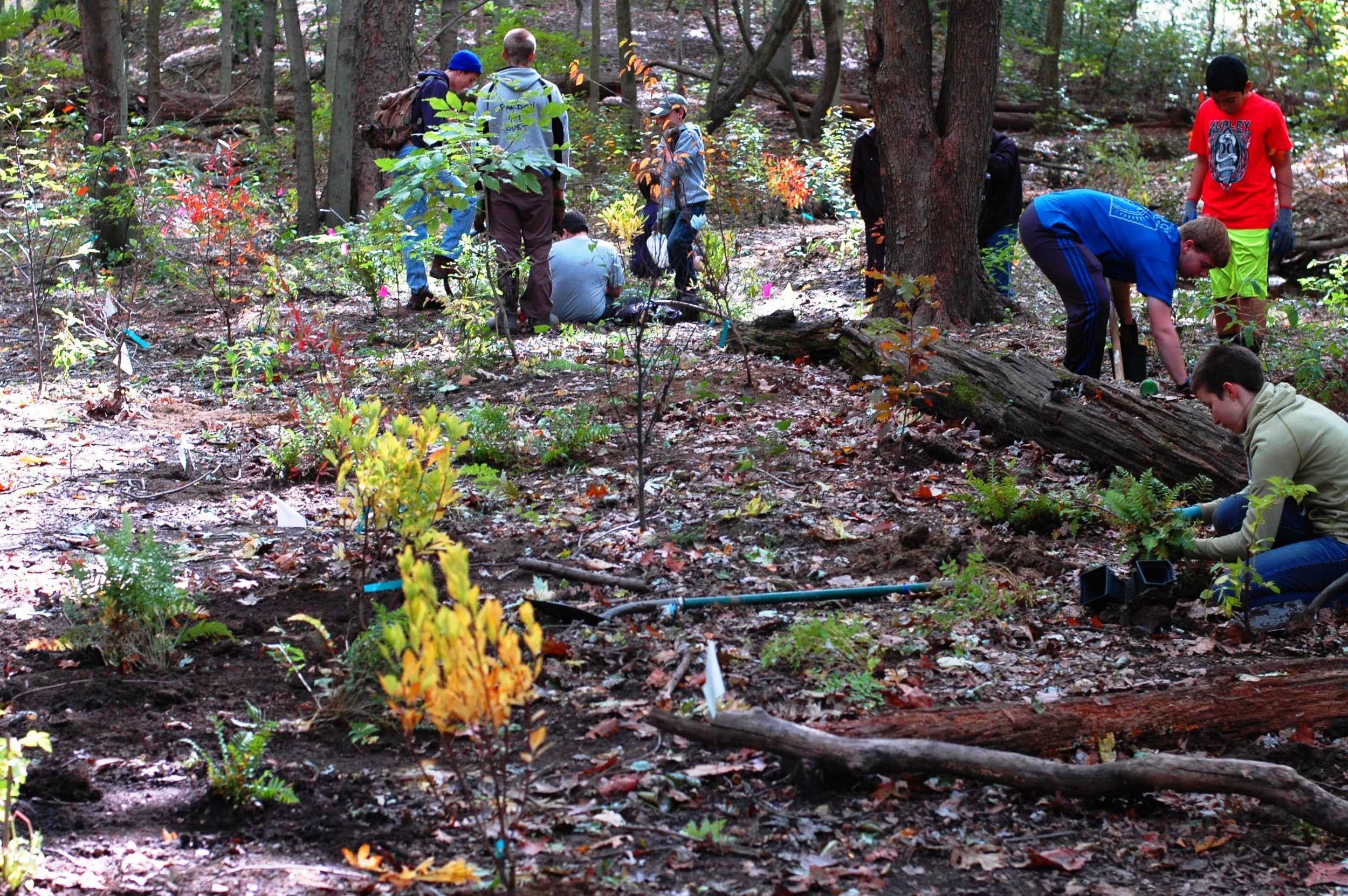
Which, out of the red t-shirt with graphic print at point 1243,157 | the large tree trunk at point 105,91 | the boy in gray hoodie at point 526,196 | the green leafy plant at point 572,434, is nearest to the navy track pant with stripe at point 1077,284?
the red t-shirt with graphic print at point 1243,157

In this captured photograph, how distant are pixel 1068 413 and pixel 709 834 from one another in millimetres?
3358

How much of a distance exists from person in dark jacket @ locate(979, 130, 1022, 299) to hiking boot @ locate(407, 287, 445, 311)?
4334 millimetres

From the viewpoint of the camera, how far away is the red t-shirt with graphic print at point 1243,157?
6.34 meters

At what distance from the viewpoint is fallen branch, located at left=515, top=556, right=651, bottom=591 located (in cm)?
401

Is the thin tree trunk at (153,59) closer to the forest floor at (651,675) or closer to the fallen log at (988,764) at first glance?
the forest floor at (651,675)

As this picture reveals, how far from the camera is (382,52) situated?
10.3 metres

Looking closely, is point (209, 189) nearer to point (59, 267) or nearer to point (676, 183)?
point (59, 267)

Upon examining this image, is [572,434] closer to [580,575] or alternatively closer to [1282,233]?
[580,575]

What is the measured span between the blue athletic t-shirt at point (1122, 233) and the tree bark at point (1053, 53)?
1388 centimetres

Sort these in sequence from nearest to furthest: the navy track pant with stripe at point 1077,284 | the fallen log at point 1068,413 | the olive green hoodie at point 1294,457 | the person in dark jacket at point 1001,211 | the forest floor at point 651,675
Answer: the forest floor at point 651,675 < the olive green hoodie at point 1294,457 < the fallen log at point 1068,413 < the navy track pant with stripe at point 1077,284 < the person in dark jacket at point 1001,211

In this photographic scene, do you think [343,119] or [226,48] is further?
[226,48]

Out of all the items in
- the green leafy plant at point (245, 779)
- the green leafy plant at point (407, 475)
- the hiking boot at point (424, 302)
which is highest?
the hiking boot at point (424, 302)

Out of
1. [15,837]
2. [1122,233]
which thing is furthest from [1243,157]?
[15,837]

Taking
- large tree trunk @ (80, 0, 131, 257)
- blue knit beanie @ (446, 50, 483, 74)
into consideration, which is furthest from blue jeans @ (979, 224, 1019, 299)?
large tree trunk @ (80, 0, 131, 257)
